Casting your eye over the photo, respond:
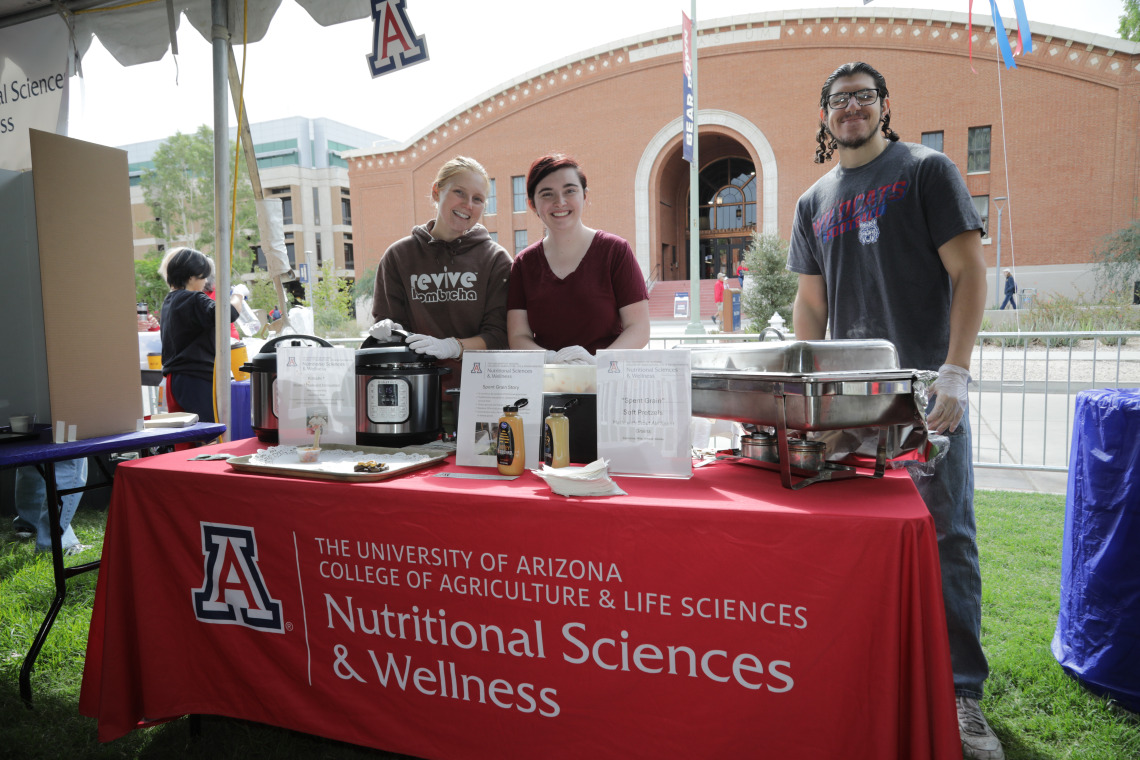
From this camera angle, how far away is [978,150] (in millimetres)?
22094

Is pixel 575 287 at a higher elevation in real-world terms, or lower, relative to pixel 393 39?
lower

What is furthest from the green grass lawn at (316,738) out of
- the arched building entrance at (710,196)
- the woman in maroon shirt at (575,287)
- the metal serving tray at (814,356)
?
the arched building entrance at (710,196)

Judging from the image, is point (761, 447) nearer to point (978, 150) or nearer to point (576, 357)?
point (576, 357)

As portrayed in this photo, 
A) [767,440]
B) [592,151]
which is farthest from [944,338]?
[592,151]

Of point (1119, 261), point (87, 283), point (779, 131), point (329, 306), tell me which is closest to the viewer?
point (87, 283)

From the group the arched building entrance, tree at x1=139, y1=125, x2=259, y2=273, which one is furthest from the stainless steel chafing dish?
tree at x1=139, y1=125, x2=259, y2=273

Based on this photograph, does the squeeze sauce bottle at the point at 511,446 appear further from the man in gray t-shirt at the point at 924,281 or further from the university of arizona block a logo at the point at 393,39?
the university of arizona block a logo at the point at 393,39

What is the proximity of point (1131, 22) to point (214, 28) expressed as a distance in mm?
25707

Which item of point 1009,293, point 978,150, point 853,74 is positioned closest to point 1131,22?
point 978,150

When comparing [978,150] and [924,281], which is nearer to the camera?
[924,281]

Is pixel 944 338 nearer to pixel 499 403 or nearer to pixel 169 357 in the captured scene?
pixel 499 403

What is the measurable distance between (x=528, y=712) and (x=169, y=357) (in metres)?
3.71

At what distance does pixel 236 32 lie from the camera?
316 cm

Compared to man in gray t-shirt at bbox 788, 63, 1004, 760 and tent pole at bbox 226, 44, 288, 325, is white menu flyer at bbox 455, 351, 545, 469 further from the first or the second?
tent pole at bbox 226, 44, 288, 325
